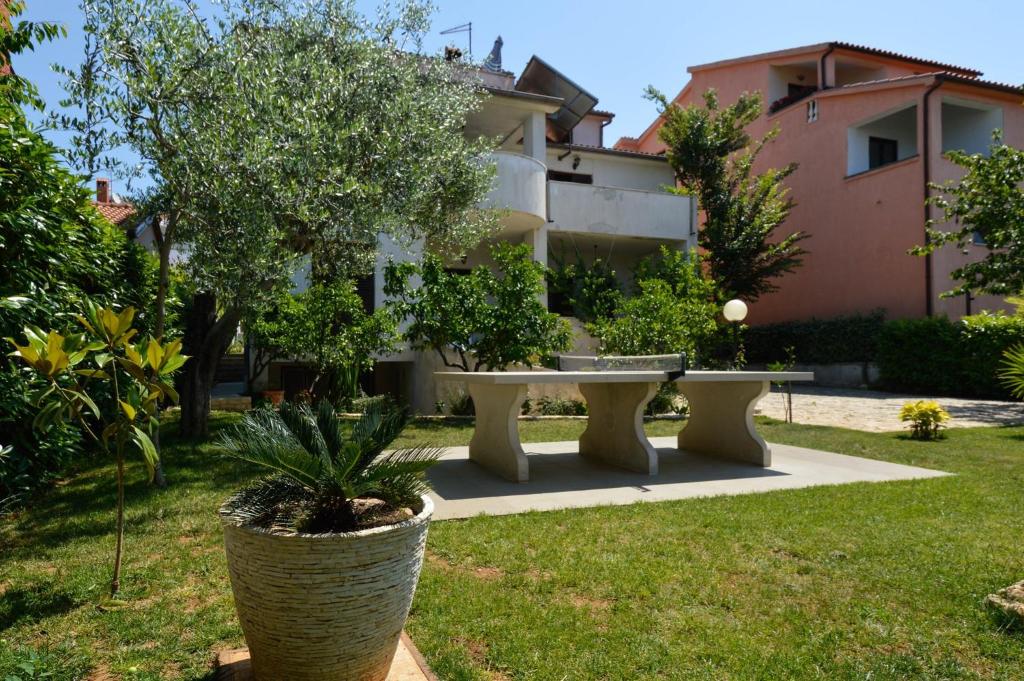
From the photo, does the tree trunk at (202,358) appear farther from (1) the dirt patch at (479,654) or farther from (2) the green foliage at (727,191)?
(2) the green foliage at (727,191)

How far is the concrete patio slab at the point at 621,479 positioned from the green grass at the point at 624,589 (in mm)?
419

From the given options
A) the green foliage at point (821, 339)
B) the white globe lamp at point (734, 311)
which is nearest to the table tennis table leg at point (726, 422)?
the white globe lamp at point (734, 311)

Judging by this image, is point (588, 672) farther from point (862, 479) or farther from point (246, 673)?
point (862, 479)

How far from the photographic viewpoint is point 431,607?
3.52m

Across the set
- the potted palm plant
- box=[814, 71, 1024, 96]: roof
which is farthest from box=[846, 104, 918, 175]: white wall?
the potted palm plant

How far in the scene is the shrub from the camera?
13828mm

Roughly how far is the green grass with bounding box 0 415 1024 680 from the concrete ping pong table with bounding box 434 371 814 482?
5.10ft

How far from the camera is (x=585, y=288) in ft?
54.7

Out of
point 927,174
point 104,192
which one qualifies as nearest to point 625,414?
point 927,174

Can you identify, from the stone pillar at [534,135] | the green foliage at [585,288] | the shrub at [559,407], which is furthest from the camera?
the stone pillar at [534,135]

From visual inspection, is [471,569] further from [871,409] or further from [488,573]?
[871,409]

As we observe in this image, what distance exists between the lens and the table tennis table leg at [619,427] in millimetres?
7348

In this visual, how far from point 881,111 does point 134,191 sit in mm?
21309

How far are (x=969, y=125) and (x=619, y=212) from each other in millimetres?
13480
